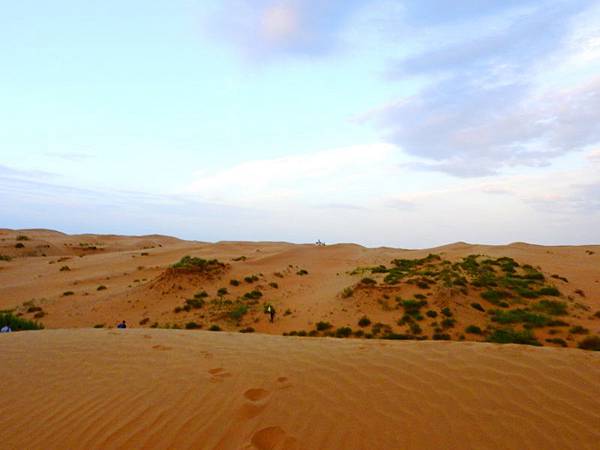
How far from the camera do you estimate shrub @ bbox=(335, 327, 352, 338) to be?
13.1m

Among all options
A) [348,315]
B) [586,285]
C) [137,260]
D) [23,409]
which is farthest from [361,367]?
[137,260]

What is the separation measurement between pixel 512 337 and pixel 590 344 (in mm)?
1997

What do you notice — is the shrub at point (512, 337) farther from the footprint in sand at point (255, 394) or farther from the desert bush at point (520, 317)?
the footprint in sand at point (255, 394)

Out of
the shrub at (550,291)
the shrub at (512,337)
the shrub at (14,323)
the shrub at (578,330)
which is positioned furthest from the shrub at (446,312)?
the shrub at (14,323)

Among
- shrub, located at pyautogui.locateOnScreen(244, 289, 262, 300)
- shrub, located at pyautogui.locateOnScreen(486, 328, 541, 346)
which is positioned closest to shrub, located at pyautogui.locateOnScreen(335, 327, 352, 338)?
shrub, located at pyautogui.locateOnScreen(486, 328, 541, 346)

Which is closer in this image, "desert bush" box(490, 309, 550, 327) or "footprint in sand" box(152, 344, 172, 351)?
"footprint in sand" box(152, 344, 172, 351)

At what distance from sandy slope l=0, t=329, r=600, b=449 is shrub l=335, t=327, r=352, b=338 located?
22.5 feet

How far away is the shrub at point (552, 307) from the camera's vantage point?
14.3m

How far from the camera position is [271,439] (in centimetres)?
350

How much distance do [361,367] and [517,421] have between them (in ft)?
6.43

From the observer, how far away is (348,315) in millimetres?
15266

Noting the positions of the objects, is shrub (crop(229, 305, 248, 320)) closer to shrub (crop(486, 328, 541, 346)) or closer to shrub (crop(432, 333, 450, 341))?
shrub (crop(432, 333, 450, 341))

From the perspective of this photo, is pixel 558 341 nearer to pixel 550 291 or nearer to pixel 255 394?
pixel 550 291

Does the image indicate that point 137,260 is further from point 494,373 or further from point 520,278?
point 494,373
